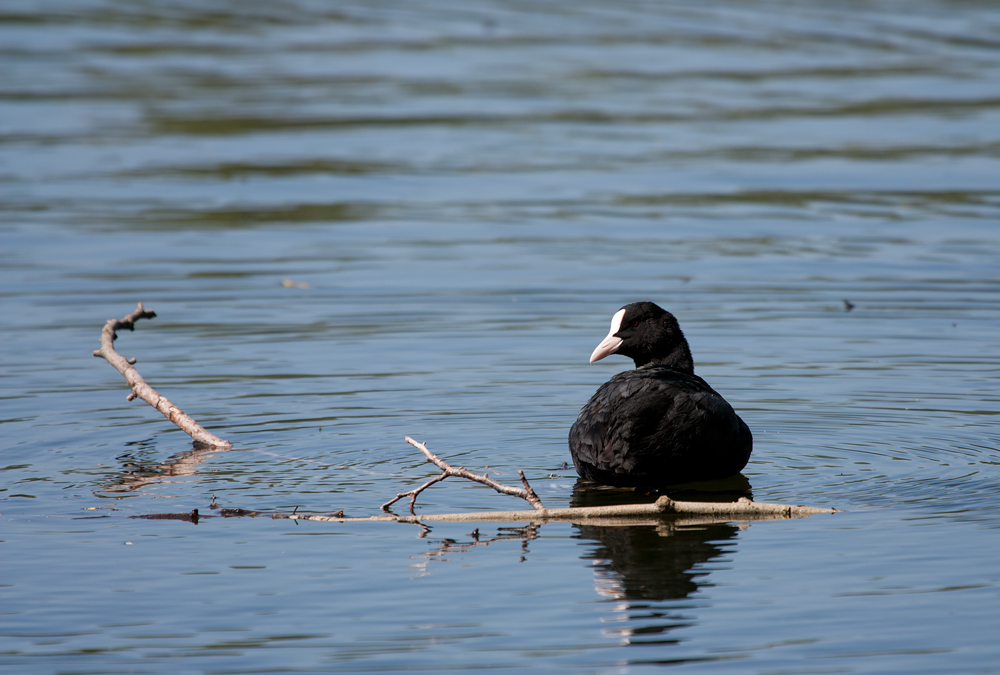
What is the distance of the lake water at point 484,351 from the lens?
4.64 metres

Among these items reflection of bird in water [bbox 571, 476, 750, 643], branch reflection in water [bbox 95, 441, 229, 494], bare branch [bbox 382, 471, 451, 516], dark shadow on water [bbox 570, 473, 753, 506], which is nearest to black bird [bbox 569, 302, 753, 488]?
dark shadow on water [bbox 570, 473, 753, 506]

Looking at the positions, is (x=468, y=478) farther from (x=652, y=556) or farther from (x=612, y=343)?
(x=612, y=343)

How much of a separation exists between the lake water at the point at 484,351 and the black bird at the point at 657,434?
158 mm

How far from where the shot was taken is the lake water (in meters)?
4.64

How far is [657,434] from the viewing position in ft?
19.9

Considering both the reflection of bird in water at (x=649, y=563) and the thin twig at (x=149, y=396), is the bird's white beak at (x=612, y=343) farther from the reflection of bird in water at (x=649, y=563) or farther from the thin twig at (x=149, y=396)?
the thin twig at (x=149, y=396)

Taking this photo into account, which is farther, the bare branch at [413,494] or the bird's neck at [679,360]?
the bird's neck at [679,360]

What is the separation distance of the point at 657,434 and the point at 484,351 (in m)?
3.28

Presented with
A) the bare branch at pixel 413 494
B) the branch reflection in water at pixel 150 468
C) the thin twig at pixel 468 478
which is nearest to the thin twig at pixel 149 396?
the branch reflection in water at pixel 150 468

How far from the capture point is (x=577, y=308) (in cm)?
1059

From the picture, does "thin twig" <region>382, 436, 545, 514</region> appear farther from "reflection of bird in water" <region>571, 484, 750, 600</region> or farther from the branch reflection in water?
the branch reflection in water

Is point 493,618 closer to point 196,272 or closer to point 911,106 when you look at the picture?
point 196,272

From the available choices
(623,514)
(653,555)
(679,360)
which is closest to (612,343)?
(679,360)

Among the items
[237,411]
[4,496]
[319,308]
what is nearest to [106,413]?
[237,411]
